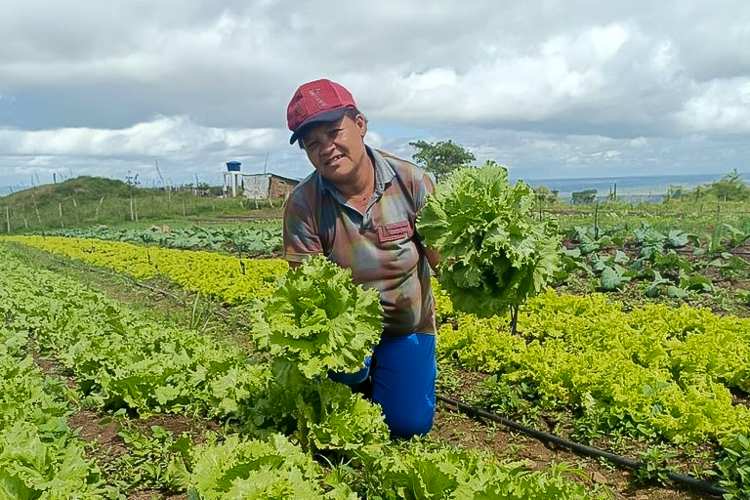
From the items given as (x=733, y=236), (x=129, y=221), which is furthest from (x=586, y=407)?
(x=129, y=221)

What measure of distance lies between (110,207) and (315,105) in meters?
42.2

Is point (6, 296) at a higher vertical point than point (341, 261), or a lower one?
lower

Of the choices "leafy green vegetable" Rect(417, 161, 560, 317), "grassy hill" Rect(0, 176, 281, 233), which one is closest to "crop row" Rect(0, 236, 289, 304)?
"leafy green vegetable" Rect(417, 161, 560, 317)

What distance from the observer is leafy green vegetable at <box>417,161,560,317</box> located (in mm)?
3764

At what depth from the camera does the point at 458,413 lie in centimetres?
547

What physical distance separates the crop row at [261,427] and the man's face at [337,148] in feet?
4.34

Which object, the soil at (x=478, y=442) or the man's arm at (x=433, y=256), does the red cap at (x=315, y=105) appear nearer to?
the man's arm at (x=433, y=256)

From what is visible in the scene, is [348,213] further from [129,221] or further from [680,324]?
[129,221]

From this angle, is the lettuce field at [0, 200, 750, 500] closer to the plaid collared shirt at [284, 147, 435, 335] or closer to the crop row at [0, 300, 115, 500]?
the crop row at [0, 300, 115, 500]

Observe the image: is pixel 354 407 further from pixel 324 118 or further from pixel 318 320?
pixel 324 118

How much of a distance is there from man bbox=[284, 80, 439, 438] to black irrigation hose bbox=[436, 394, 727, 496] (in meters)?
0.79

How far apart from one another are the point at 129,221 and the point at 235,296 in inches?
1189

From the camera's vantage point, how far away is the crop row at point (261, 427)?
10.00 feet

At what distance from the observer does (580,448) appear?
4668 millimetres
